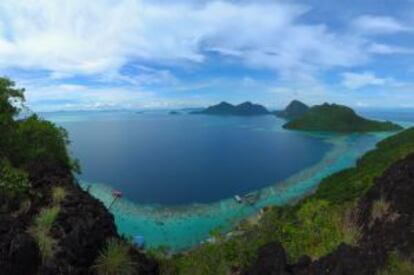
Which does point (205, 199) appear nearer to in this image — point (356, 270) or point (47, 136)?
point (47, 136)

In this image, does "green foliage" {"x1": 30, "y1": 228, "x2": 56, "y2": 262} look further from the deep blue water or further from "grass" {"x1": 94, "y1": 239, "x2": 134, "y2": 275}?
the deep blue water

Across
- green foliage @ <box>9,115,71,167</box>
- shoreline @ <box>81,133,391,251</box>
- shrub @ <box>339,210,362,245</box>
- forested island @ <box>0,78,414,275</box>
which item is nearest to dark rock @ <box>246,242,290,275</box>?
forested island @ <box>0,78,414,275</box>

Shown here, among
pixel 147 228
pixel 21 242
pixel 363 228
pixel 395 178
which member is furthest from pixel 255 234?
pixel 147 228

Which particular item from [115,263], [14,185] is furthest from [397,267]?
[14,185]

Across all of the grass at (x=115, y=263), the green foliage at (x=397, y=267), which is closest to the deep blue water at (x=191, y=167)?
the grass at (x=115, y=263)

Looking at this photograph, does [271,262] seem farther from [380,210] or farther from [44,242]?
[380,210]

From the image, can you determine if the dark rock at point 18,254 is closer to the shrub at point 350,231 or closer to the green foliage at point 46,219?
the green foliage at point 46,219
